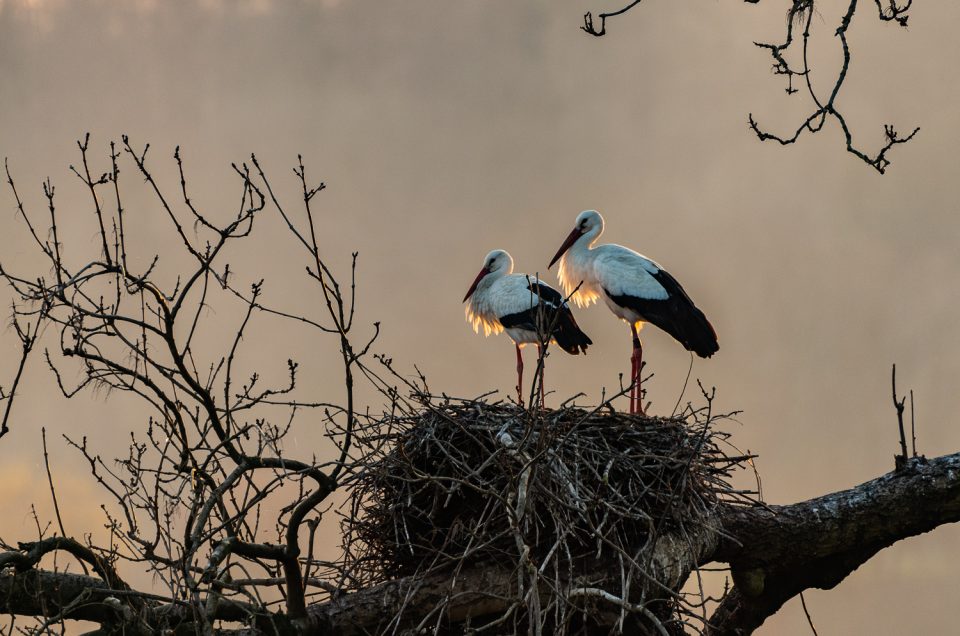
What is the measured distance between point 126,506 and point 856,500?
12.4 feet

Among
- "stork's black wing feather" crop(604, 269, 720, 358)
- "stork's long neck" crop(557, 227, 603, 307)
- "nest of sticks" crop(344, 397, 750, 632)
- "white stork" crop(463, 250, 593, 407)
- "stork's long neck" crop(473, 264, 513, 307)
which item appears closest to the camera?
"nest of sticks" crop(344, 397, 750, 632)

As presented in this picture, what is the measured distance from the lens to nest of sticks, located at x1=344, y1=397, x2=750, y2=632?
595 centimetres

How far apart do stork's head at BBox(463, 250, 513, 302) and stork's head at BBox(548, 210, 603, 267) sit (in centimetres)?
49

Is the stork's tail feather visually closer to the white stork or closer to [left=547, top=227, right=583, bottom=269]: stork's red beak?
the white stork

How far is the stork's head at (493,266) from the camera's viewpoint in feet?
36.4

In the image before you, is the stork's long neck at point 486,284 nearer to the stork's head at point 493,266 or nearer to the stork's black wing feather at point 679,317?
the stork's head at point 493,266

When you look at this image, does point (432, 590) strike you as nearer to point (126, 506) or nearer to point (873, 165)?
point (126, 506)

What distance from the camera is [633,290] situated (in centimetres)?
989

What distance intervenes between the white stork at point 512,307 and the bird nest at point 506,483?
107 inches

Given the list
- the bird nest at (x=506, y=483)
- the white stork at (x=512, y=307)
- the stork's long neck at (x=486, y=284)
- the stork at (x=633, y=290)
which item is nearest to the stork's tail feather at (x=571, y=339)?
the white stork at (x=512, y=307)

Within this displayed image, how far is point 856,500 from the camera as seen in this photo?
21.4 feet

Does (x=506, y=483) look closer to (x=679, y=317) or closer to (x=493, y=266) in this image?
(x=679, y=317)

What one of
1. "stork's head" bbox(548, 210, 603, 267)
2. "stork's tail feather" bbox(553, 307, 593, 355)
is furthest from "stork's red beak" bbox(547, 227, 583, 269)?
"stork's tail feather" bbox(553, 307, 593, 355)

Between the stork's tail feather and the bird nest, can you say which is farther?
the stork's tail feather
